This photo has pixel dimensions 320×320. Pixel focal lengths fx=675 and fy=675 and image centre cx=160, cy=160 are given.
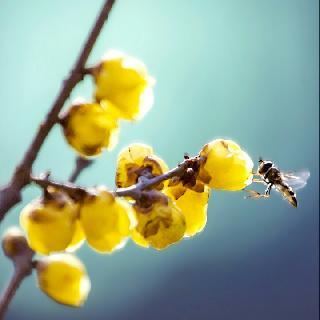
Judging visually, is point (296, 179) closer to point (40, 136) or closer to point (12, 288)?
point (12, 288)

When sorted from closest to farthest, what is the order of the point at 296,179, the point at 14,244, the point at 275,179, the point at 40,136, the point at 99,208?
the point at 40,136, the point at 99,208, the point at 14,244, the point at 275,179, the point at 296,179

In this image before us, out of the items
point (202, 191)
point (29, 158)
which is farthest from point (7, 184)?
point (202, 191)

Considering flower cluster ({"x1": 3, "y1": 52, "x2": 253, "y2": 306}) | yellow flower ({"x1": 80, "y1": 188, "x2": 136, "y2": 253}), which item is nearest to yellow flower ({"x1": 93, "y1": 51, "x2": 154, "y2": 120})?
flower cluster ({"x1": 3, "y1": 52, "x2": 253, "y2": 306})

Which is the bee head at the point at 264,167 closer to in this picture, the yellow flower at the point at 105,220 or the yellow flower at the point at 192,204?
the yellow flower at the point at 192,204

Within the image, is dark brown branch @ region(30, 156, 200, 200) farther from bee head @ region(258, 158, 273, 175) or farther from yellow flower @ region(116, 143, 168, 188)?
bee head @ region(258, 158, 273, 175)

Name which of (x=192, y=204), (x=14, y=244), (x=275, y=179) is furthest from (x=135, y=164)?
(x=275, y=179)

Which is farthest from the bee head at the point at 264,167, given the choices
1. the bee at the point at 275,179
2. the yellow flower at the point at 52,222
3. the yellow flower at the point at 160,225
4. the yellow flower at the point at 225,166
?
the yellow flower at the point at 52,222

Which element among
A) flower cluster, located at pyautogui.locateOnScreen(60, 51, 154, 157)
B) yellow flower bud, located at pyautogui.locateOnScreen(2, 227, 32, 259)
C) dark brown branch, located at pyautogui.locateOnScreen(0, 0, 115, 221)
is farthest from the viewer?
yellow flower bud, located at pyautogui.locateOnScreen(2, 227, 32, 259)
